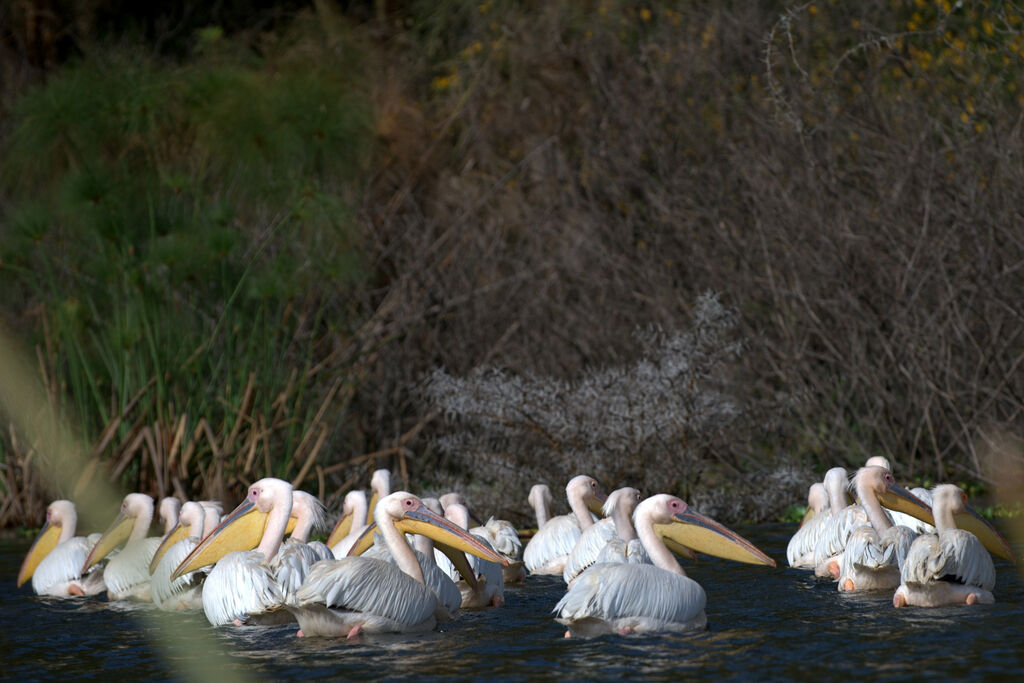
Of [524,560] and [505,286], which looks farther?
[505,286]

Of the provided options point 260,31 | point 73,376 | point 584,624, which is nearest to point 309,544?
point 584,624

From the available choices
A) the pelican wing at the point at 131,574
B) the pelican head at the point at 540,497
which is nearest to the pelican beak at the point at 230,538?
the pelican wing at the point at 131,574

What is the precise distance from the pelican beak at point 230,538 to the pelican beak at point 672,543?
2.00m

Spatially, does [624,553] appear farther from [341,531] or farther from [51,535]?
[51,535]

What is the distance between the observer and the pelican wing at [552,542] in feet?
27.8

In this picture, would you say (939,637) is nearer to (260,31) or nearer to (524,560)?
(524,560)

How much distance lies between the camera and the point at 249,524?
7320mm

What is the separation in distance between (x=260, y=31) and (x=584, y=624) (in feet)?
50.6

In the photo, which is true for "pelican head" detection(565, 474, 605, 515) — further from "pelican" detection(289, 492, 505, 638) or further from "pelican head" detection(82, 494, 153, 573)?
"pelican head" detection(82, 494, 153, 573)

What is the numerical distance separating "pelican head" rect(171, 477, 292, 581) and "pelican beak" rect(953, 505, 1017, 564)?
335cm

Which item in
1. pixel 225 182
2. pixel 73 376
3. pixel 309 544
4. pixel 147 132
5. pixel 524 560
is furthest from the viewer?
pixel 225 182

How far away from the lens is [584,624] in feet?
19.8

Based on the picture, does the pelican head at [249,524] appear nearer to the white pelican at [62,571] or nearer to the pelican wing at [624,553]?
the white pelican at [62,571]

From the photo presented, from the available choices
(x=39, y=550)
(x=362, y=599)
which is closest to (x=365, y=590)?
(x=362, y=599)
